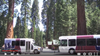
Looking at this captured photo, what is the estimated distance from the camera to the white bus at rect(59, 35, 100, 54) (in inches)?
908

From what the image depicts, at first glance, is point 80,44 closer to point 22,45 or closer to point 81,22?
point 81,22

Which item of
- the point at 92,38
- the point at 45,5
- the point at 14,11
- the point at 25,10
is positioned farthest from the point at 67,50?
the point at 45,5

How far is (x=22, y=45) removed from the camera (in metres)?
26.3

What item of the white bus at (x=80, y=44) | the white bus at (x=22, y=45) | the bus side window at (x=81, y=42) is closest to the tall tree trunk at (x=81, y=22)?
the white bus at (x=80, y=44)

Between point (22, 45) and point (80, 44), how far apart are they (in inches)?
Result: 363

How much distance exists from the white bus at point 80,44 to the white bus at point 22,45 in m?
4.29

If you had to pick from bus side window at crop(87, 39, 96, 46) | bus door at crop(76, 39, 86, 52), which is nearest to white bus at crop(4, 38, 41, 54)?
bus door at crop(76, 39, 86, 52)

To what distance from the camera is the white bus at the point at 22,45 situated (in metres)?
25.9

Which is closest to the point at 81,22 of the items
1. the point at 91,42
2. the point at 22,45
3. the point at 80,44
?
the point at 80,44

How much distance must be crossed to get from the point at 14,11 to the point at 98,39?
15.9m

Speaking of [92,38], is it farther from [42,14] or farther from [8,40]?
[42,14]

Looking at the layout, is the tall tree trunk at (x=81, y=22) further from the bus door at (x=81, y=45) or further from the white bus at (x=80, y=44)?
the bus door at (x=81, y=45)

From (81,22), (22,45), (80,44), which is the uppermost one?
(81,22)

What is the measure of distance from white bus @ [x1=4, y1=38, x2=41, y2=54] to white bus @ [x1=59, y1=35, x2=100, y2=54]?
14.1ft
